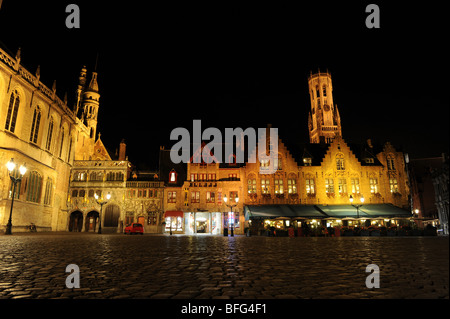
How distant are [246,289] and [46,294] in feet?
9.00

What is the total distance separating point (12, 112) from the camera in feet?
105

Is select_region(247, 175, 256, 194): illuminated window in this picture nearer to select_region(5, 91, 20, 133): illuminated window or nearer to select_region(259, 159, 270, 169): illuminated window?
select_region(259, 159, 270, 169): illuminated window

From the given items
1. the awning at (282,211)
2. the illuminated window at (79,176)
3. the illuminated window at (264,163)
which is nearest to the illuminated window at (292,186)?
the awning at (282,211)

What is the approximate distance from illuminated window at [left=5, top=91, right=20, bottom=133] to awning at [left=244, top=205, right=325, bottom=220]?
28.5 m

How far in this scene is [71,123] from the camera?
46938 millimetres

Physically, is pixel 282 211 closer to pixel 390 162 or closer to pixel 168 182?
pixel 390 162

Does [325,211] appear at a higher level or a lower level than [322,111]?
lower

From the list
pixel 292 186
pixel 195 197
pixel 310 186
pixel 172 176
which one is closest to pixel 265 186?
pixel 292 186

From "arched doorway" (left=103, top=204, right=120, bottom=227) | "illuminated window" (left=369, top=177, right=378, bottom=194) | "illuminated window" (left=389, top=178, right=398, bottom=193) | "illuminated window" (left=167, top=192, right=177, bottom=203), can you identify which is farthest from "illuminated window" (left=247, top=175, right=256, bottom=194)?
"arched doorway" (left=103, top=204, right=120, bottom=227)

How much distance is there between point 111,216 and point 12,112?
1914 cm

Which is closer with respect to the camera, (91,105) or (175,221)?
(175,221)

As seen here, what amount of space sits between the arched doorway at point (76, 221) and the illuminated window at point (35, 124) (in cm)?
1372

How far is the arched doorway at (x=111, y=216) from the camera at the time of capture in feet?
141

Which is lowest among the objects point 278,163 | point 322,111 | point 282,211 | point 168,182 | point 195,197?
point 282,211
